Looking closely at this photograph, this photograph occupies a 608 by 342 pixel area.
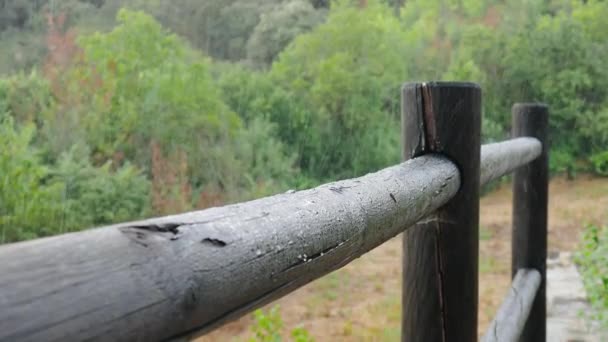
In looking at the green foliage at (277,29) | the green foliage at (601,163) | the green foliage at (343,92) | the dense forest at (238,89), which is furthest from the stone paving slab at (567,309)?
the green foliage at (277,29)

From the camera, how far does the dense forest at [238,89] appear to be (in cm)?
729


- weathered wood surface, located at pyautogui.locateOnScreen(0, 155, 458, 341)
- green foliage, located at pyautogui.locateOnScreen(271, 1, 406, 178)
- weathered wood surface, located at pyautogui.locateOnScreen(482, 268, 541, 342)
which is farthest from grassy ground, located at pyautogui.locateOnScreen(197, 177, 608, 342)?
weathered wood surface, located at pyautogui.locateOnScreen(0, 155, 458, 341)

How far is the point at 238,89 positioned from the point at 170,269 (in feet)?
35.7

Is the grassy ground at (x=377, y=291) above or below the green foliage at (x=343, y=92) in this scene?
below

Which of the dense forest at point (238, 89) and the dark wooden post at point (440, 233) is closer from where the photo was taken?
the dark wooden post at point (440, 233)

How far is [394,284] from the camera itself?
6.01m

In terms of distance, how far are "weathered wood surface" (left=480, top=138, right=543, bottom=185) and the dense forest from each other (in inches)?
208

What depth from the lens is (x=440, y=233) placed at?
0.99 m

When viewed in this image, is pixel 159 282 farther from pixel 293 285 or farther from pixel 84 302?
pixel 293 285

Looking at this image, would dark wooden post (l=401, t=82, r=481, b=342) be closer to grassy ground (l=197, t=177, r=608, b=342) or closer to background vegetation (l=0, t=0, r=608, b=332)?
grassy ground (l=197, t=177, r=608, b=342)

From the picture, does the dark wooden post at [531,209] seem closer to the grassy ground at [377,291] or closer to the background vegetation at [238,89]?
the grassy ground at [377,291]

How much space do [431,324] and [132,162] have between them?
7856 mm

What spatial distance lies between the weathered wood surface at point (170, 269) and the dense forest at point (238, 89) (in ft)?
19.3

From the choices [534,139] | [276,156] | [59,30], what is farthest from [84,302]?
A: [59,30]
